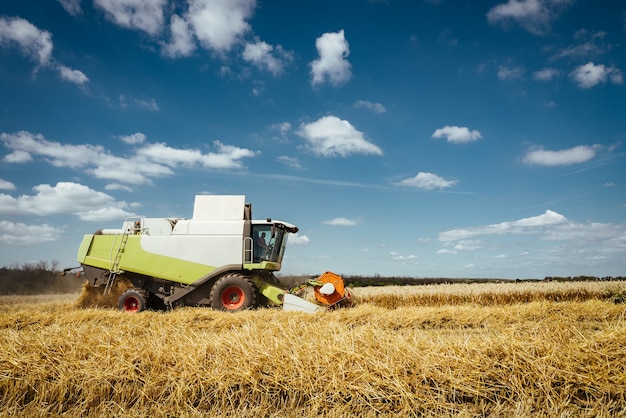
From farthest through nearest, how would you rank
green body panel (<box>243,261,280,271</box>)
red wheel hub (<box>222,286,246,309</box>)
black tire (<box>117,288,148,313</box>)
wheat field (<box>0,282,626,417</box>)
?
green body panel (<box>243,261,280,271</box>), black tire (<box>117,288,148,313</box>), red wheel hub (<box>222,286,246,309</box>), wheat field (<box>0,282,626,417</box>)

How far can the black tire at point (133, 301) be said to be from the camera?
10.9 metres

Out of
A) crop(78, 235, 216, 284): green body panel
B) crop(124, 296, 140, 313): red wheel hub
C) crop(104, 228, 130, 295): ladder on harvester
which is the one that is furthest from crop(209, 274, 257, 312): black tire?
crop(104, 228, 130, 295): ladder on harvester

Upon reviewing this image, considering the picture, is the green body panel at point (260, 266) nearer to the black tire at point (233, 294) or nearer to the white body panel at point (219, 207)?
the black tire at point (233, 294)

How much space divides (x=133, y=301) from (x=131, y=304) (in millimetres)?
100

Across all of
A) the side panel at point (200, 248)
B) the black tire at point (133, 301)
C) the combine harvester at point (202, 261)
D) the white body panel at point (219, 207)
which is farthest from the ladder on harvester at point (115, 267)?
the white body panel at point (219, 207)

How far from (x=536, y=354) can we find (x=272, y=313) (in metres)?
6.68

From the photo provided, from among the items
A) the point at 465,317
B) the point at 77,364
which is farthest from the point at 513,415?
the point at 465,317

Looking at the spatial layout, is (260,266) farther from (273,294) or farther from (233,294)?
(233,294)

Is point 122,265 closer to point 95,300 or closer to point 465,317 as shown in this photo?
point 95,300

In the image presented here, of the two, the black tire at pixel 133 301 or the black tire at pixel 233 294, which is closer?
the black tire at pixel 233 294

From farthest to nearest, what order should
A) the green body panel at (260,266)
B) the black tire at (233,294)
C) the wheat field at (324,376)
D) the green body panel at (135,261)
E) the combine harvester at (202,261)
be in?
the green body panel at (135,261)
the green body panel at (260,266)
the combine harvester at (202,261)
the black tire at (233,294)
the wheat field at (324,376)

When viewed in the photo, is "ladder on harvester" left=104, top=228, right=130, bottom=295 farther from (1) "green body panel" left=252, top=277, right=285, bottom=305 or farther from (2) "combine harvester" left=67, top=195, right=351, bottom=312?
(1) "green body panel" left=252, top=277, right=285, bottom=305

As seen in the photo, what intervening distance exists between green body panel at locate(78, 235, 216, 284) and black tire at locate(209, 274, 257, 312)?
2.73ft

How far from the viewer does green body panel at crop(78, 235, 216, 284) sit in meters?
11.4
